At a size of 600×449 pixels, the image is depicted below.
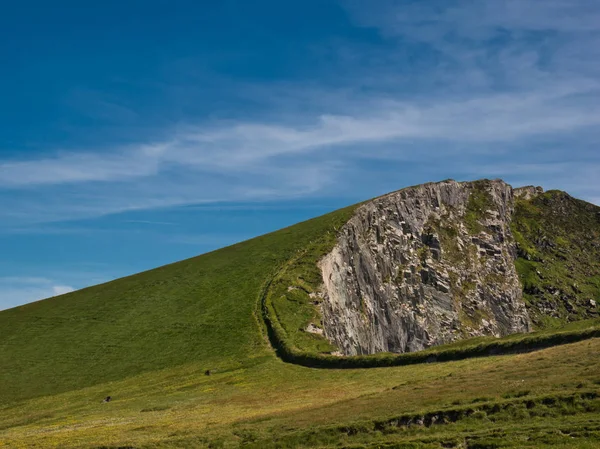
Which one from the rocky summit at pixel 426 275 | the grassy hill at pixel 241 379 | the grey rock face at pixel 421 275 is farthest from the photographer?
the rocky summit at pixel 426 275

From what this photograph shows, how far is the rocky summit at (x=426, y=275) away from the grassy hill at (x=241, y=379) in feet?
25.8

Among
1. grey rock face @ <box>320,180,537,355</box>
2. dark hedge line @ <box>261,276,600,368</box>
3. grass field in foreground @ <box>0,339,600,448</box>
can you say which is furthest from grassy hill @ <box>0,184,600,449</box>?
grey rock face @ <box>320,180,537,355</box>

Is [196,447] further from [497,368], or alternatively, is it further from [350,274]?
[350,274]

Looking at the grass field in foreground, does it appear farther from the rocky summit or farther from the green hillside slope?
the green hillside slope

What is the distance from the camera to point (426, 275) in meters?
153

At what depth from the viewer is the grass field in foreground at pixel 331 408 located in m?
35.3

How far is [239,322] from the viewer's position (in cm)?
10544

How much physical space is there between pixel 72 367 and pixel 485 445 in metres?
78.5

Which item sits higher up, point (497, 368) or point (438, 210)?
point (438, 210)

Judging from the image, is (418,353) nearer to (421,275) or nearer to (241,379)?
(241,379)

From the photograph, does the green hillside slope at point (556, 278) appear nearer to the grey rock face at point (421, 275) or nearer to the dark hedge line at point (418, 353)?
the grey rock face at point (421, 275)

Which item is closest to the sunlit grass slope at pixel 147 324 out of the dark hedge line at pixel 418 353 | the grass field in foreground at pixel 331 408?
the dark hedge line at pixel 418 353

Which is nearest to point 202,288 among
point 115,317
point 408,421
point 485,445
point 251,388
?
point 115,317

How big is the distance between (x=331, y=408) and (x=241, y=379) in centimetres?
3202
